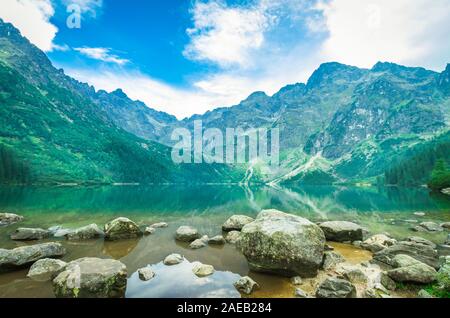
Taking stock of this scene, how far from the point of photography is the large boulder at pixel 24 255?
15867mm

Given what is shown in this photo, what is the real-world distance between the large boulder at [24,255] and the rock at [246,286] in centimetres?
1353

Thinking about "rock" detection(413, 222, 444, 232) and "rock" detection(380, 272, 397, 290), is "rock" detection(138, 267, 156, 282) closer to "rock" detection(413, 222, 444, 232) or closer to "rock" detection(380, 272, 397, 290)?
"rock" detection(380, 272, 397, 290)

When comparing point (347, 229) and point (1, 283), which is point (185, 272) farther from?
point (347, 229)

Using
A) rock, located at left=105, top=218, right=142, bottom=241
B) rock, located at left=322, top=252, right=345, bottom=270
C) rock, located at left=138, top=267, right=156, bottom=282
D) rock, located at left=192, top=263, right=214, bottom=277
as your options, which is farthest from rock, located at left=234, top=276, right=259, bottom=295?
rock, located at left=105, top=218, right=142, bottom=241

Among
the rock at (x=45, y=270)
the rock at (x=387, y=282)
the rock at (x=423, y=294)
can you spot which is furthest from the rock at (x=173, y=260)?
the rock at (x=423, y=294)

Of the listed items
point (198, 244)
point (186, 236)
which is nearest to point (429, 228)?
point (198, 244)

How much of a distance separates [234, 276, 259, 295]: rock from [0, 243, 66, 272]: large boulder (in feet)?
44.4

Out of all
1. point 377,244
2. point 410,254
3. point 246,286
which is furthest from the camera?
point 377,244

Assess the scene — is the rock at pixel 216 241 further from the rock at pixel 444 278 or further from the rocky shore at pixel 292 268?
the rock at pixel 444 278

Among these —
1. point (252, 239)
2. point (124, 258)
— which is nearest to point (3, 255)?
point (124, 258)

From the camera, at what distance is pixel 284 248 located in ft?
51.4

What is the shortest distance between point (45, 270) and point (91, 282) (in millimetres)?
5257

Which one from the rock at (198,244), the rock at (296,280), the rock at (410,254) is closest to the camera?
the rock at (296,280)

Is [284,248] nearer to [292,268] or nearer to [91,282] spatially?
[292,268]
